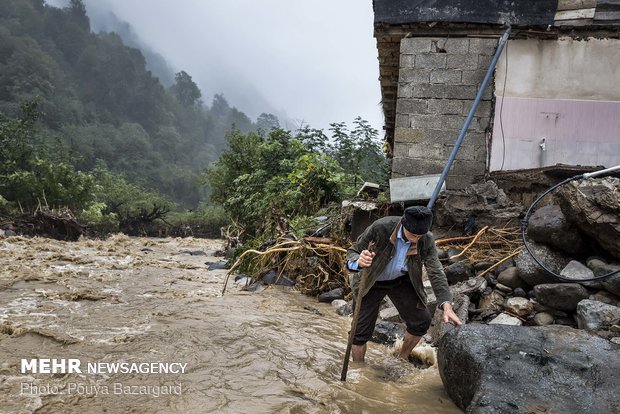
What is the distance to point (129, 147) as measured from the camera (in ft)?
192

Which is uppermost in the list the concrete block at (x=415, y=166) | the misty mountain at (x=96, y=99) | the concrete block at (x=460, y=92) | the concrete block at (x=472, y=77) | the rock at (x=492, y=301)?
the misty mountain at (x=96, y=99)

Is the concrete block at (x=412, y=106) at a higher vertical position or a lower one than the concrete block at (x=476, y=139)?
higher

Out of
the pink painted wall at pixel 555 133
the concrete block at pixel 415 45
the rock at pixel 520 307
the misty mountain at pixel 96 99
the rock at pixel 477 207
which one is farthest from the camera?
the misty mountain at pixel 96 99

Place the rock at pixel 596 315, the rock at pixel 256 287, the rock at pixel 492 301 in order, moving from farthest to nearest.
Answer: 1. the rock at pixel 256 287
2. the rock at pixel 492 301
3. the rock at pixel 596 315

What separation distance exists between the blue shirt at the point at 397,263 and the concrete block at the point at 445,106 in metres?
3.91

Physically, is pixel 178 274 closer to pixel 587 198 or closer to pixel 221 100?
pixel 587 198

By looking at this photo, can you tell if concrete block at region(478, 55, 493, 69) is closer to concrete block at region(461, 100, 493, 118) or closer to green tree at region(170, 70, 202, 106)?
concrete block at region(461, 100, 493, 118)

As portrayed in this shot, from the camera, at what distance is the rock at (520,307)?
15.1ft

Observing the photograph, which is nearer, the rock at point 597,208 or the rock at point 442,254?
the rock at point 597,208

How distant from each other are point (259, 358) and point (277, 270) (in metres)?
3.98

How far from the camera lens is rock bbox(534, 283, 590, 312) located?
14.3ft

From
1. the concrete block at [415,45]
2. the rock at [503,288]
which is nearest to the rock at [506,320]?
the rock at [503,288]

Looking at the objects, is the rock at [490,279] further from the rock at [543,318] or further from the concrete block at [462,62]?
the concrete block at [462,62]

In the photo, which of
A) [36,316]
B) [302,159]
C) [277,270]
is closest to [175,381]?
[36,316]
